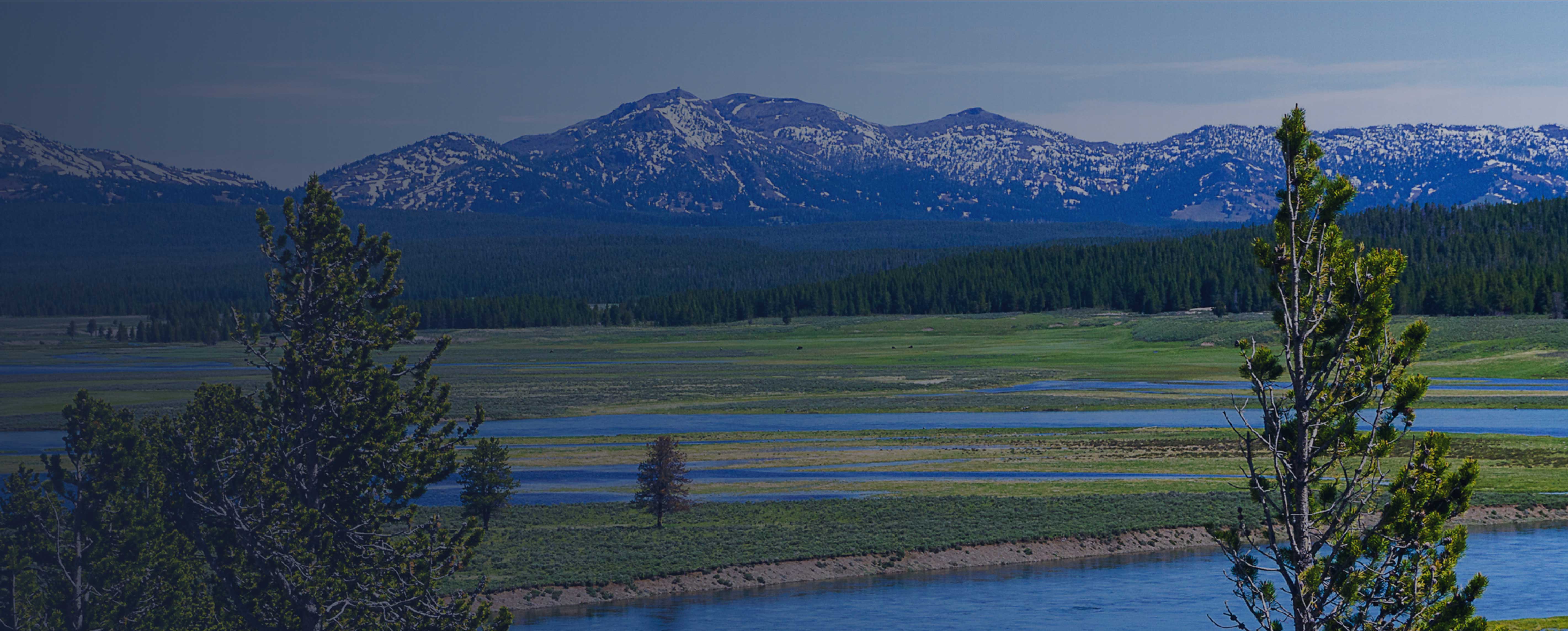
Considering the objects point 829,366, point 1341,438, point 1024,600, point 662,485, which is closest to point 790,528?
point 662,485

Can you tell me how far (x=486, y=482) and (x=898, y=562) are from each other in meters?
14.4

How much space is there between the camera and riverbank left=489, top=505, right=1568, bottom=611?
4062 cm

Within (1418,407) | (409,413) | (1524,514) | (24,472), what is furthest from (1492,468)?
(24,472)

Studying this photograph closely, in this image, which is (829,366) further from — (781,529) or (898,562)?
(898,562)

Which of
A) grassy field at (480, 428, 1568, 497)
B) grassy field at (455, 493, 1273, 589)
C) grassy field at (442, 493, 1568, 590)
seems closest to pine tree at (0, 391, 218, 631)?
grassy field at (455, 493, 1273, 589)

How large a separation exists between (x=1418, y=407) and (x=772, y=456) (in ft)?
131

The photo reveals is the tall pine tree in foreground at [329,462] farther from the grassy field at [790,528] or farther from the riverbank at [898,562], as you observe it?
the grassy field at [790,528]

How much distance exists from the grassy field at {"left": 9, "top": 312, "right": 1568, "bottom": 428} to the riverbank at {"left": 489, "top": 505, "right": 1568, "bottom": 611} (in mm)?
37718

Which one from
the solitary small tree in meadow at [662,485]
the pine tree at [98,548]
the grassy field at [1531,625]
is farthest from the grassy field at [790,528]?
the grassy field at [1531,625]

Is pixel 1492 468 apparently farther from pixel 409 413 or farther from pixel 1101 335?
pixel 1101 335

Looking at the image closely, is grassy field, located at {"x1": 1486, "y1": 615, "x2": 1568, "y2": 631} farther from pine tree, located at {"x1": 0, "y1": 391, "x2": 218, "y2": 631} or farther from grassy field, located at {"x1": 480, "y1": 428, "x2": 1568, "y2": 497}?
grassy field, located at {"x1": 480, "y1": 428, "x2": 1568, "y2": 497}

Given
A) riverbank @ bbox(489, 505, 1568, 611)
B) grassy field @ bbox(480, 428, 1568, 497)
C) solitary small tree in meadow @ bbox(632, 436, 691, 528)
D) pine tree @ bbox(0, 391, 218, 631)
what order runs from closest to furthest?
pine tree @ bbox(0, 391, 218, 631) < riverbank @ bbox(489, 505, 1568, 611) < solitary small tree in meadow @ bbox(632, 436, 691, 528) < grassy field @ bbox(480, 428, 1568, 497)

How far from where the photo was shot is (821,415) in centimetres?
8631

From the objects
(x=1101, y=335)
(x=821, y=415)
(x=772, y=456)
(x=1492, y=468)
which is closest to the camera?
(x=1492, y=468)
